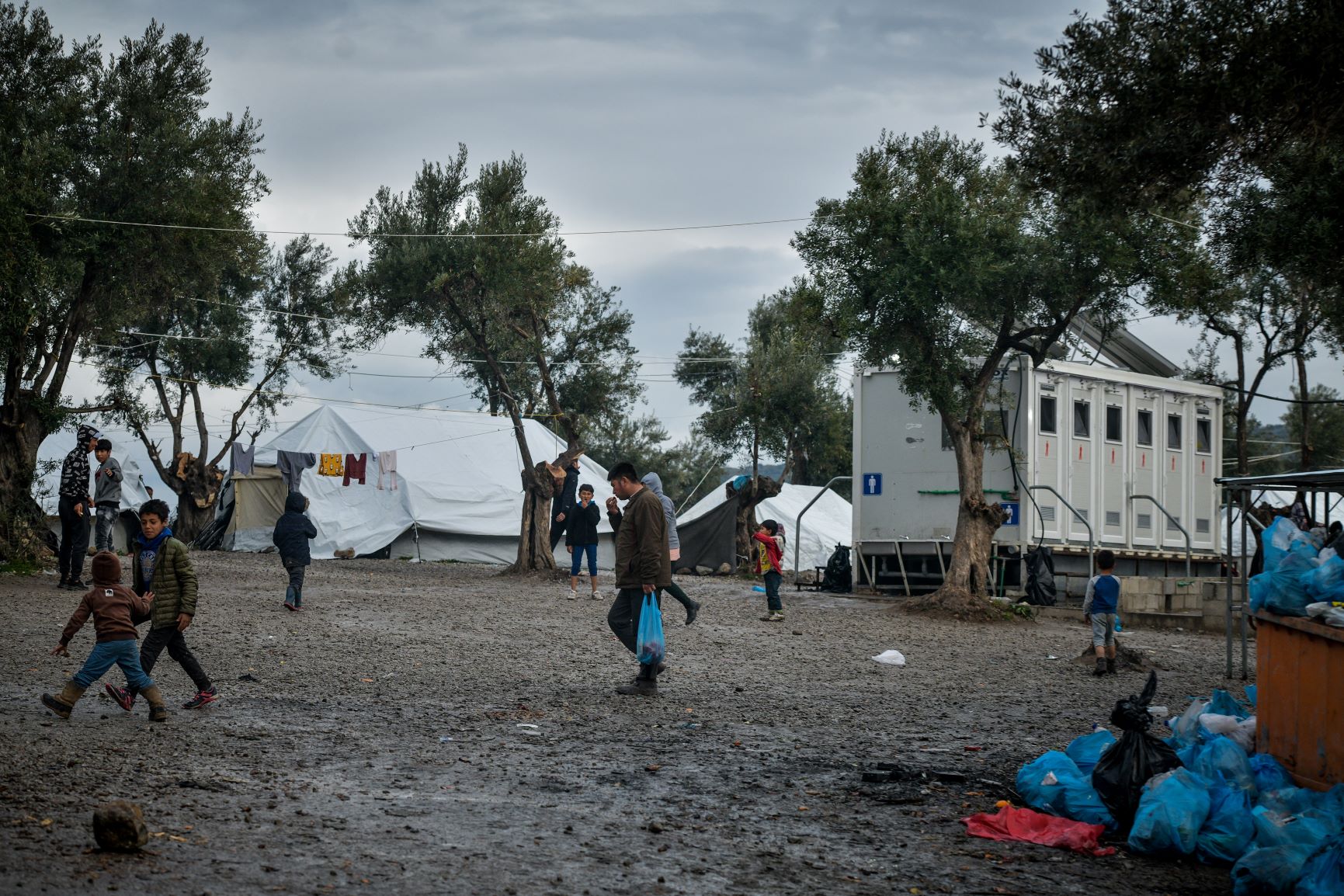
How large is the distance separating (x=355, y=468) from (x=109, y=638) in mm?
24717

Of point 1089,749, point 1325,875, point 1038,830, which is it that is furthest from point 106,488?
point 1325,875

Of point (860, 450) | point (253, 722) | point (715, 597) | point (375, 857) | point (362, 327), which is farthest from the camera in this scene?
point (362, 327)

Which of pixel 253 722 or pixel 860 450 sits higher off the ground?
pixel 860 450

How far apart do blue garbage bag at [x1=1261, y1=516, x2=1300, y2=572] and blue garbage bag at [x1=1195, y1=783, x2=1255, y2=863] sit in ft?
6.13

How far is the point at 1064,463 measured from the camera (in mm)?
20750

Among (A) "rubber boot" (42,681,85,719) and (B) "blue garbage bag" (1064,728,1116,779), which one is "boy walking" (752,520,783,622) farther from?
(A) "rubber boot" (42,681,85,719)

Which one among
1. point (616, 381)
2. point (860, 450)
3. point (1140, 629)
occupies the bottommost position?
point (1140, 629)

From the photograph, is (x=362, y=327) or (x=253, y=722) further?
(x=362, y=327)

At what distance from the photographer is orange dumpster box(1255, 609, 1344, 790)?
5.79 meters

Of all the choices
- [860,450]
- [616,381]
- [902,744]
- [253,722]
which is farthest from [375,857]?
[616,381]

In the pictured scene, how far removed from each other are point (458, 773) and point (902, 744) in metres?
2.89

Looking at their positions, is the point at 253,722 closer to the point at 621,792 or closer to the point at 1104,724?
the point at 621,792

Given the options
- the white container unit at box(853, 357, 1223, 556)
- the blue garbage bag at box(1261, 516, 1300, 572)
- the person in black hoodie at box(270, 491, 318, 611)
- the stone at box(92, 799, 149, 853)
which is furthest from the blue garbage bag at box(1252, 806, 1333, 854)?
the white container unit at box(853, 357, 1223, 556)

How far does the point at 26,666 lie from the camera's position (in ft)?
31.1
